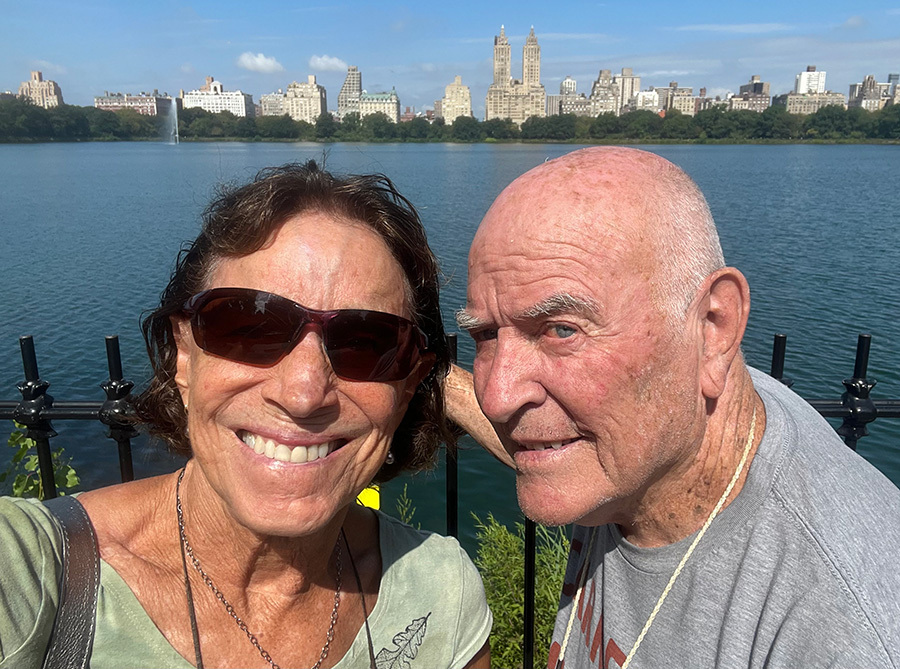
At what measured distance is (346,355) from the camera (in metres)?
1.71

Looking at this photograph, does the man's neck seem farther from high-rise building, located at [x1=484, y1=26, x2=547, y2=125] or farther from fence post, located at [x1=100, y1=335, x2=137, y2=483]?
high-rise building, located at [x1=484, y1=26, x2=547, y2=125]

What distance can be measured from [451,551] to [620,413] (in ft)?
2.52

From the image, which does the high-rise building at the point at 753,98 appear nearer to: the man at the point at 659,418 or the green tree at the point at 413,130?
the green tree at the point at 413,130

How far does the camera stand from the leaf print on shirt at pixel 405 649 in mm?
1877

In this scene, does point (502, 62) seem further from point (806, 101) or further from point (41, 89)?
point (41, 89)

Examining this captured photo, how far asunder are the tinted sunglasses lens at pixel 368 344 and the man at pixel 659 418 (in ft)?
0.65

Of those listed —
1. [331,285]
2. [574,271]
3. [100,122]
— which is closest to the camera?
[574,271]

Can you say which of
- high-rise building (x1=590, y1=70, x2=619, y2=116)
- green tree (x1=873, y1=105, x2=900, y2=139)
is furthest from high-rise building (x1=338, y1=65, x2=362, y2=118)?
green tree (x1=873, y1=105, x2=900, y2=139)

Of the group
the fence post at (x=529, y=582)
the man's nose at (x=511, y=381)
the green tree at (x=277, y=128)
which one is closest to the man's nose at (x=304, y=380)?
the man's nose at (x=511, y=381)

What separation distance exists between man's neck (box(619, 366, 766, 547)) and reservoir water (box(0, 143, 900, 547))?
974 mm

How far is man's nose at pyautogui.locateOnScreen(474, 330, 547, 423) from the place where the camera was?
5.28 ft

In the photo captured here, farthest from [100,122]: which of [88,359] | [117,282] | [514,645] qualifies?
[514,645]

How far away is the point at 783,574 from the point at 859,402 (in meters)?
1.16

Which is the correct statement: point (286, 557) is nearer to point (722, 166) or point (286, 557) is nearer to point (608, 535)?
point (608, 535)
